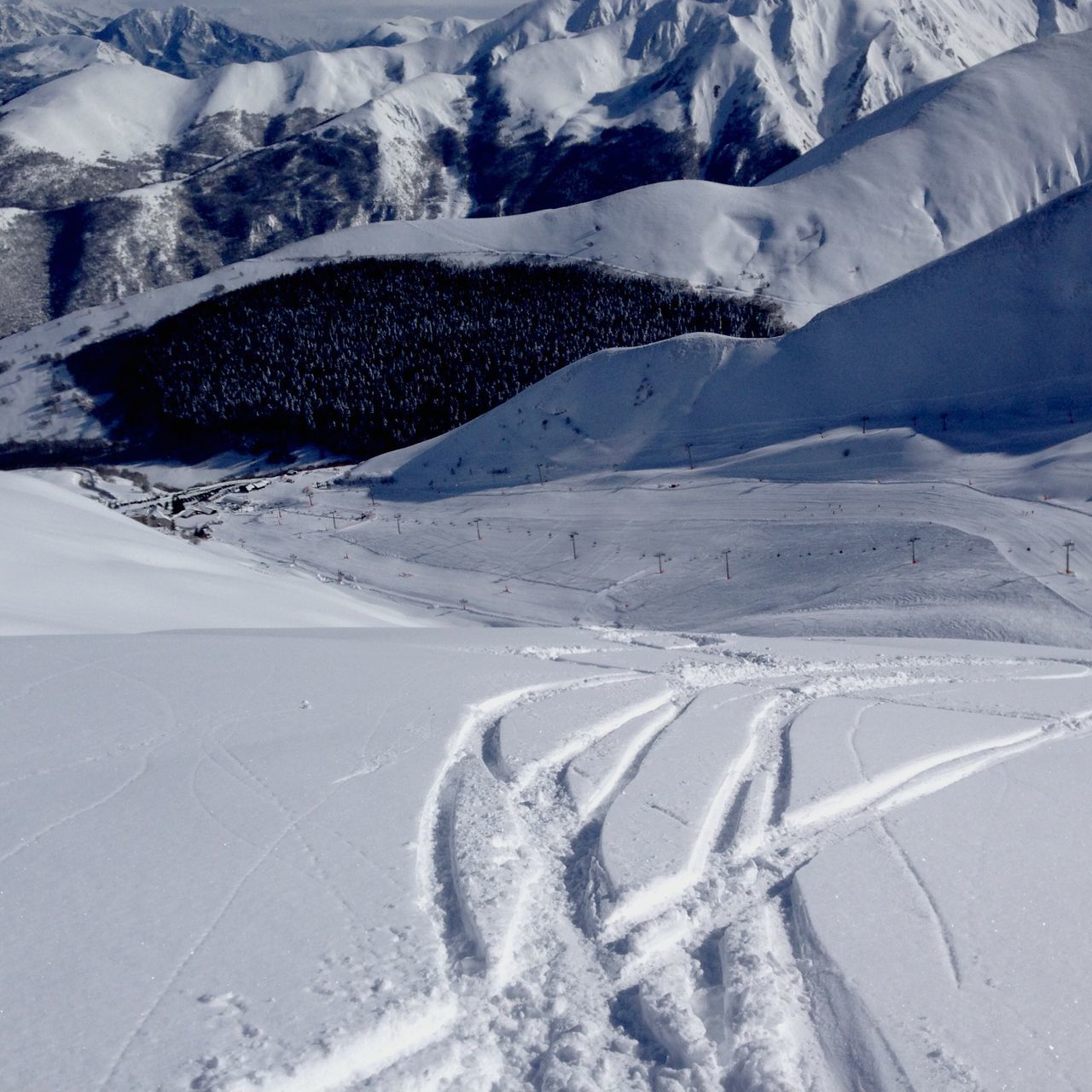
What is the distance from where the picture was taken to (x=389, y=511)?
50.9 m

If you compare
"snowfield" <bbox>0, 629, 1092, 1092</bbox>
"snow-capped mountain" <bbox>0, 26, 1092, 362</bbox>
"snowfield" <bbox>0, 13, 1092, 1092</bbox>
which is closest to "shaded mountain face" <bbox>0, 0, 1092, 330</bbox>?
"snow-capped mountain" <bbox>0, 26, 1092, 362</bbox>

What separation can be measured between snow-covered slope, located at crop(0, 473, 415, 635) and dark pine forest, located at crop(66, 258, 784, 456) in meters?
52.2

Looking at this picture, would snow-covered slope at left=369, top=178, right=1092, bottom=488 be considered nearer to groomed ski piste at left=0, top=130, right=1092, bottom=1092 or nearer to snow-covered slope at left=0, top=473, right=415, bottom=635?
snow-covered slope at left=0, top=473, right=415, bottom=635

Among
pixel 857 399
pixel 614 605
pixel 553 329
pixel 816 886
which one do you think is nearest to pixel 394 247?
pixel 553 329

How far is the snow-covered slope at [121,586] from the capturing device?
46.3 ft

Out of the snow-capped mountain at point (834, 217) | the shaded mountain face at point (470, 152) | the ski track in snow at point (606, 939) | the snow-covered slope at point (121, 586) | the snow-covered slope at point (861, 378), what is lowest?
the ski track in snow at point (606, 939)

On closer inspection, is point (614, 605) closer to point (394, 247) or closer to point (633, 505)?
point (633, 505)

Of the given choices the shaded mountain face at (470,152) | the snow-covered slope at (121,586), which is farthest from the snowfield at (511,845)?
the shaded mountain face at (470,152)

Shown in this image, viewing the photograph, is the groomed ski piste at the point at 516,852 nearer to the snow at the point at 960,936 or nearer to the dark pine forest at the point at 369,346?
the snow at the point at 960,936

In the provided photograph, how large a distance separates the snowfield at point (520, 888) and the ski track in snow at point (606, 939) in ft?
0.06

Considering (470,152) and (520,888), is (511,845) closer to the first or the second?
(520,888)

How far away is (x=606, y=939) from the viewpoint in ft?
17.7

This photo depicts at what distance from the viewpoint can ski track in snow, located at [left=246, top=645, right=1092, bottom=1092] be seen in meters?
4.35

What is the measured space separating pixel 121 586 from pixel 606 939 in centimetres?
1391
